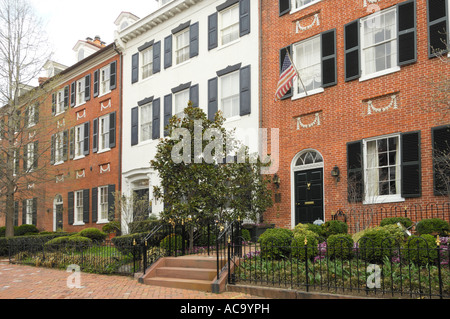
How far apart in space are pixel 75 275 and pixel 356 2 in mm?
10826

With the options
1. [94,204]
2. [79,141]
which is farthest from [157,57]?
[94,204]

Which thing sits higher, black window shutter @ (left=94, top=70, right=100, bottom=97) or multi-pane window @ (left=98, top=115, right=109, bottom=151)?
black window shutter @ (left=94, top=70, right=100, bottom=97)

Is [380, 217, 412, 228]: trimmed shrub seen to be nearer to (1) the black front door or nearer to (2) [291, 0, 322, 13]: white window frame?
(1) the black front door

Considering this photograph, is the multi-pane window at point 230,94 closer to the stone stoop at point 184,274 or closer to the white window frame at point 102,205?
the stone stoop at point 184,274

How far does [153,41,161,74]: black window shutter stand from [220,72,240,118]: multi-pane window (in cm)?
447

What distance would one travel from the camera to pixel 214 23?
17641 millimetres

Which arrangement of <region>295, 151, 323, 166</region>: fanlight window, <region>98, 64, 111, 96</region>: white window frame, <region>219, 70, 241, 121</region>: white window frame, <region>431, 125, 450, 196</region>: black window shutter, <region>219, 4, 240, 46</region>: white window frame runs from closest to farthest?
<region>431, 125, 450, 196</region>: black window shutter, <region>295, 151, 323, 166</region>: fanlight window, <region>219, 70, 241, 121</region>: white window frame, <region>219, 4, 240, 46</region>: white window frame, <region>98, 64, 111, 96</region>: white window frame

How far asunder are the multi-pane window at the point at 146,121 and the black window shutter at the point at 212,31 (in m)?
4.62

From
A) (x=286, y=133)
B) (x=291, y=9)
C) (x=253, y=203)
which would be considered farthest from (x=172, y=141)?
(x=291, y=9)

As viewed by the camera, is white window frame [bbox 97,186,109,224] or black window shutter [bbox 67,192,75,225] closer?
white window frame [bbox 97,186,109,224]

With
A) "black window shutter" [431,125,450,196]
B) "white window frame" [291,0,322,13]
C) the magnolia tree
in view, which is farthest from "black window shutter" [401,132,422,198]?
"white window frame" [291,0,322,13]

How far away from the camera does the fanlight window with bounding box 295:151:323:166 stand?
13.9 metres
